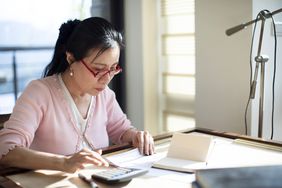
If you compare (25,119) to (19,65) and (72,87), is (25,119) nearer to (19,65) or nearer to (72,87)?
(72,87)

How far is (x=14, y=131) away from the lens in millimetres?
1380

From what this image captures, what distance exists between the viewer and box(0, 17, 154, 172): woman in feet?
4.83

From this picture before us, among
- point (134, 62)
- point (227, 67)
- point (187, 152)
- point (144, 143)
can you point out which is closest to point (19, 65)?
point (134, 62)

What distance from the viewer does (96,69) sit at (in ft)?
4.99

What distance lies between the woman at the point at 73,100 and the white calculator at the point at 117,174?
29 centimetres

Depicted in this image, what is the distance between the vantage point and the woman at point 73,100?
1474mm

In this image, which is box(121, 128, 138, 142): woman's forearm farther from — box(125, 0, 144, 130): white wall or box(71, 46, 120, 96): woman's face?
box(125, 0, 144, 130): white wall

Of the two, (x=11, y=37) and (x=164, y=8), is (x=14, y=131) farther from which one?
(x=164, y=8)

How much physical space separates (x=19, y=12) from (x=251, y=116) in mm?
1720

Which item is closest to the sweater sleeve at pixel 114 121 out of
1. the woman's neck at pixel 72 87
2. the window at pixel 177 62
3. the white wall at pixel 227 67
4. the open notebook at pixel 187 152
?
the woman's neck at pixel 72 87

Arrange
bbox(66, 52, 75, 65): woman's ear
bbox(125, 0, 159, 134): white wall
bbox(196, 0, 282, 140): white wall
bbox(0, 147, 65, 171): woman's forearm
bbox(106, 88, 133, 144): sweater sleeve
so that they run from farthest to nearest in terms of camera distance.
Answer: bbox(125, 0, 159, 134): white wall, bbox(196, 0, 282, 140): white wall, bbox(106, 88, 133, 144): sweater sleeve, bbox(66, 52, 75, 65): woman's ear, bbox(0, 147, 65, 171): woman's forearm

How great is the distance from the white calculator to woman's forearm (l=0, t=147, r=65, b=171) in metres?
0.13

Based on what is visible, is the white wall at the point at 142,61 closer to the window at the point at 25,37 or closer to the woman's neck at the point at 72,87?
the window at the point at 25,37

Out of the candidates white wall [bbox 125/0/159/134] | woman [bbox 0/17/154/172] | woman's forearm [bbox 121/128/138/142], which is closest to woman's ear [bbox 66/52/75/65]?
woman [bbox 0/17/154/172]
